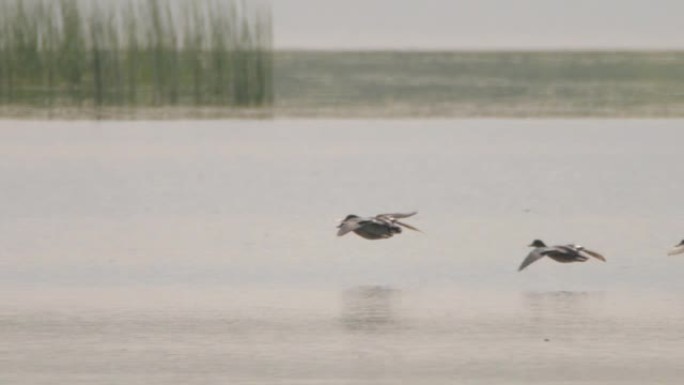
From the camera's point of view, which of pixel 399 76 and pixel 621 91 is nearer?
pixel 621 91

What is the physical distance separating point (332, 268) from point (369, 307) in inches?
53.7

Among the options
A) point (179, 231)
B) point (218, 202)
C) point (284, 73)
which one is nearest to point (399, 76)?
point (284, 73)

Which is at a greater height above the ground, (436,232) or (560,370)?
(436,232)

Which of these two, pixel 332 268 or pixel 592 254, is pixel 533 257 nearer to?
pixel 592 254

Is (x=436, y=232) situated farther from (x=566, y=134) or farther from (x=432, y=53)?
(x=432, y=53)

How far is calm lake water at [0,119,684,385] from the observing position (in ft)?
23.0

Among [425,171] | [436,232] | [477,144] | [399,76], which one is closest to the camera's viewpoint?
[436,232]

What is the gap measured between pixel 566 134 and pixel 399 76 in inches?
386

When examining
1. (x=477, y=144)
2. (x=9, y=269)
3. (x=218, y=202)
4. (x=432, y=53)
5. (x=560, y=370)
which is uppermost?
(x=432, y=53)

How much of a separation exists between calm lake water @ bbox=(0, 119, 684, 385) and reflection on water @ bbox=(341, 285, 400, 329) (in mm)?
16

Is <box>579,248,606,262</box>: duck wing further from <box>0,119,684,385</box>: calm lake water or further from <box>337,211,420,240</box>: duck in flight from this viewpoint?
<box>337,211,420,240</box>: duck in flight

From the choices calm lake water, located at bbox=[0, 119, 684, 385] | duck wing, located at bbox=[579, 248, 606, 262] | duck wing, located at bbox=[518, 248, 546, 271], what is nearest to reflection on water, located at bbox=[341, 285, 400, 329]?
calm lake water, located at bbox=[0, 119, 684, 385]

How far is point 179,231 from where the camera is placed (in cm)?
1135

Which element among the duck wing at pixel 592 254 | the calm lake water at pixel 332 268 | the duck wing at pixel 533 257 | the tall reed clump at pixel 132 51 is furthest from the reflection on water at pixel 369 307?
the tall reed clump at pixel 132 51
